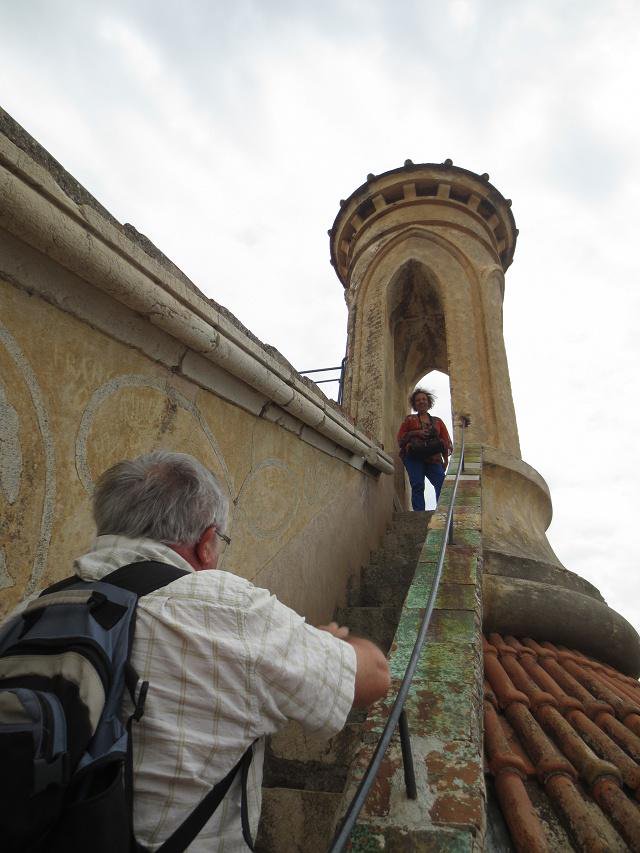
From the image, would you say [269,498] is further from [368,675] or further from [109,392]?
[368,675]

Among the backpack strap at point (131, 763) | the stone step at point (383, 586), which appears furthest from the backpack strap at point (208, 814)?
the stone step at point (383, 586)

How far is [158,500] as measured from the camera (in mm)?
1204

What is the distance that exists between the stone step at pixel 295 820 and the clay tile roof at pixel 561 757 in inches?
23.9

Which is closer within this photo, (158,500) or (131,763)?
(131,763)

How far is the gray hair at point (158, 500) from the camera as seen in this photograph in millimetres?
1177

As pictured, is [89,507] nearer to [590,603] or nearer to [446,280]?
[590,603]

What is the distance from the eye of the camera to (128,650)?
0.86 metres

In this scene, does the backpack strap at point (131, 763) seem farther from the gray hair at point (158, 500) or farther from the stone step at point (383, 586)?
the stone step at point (383, 586)

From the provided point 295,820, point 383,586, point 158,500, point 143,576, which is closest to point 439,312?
point 383,586

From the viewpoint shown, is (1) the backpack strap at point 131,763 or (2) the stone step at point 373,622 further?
(2) the stone step at point 373,622

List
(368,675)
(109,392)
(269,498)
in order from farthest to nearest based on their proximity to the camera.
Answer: (269,498), (109,392), (368,675)

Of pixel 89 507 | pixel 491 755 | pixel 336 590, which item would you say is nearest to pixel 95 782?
pixel 89 507

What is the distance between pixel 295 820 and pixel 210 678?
136 cm

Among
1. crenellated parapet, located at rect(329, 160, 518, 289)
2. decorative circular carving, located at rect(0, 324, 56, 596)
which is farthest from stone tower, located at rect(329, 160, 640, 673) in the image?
decorative circular carving, located at rect(0, 324, 56, 596)
